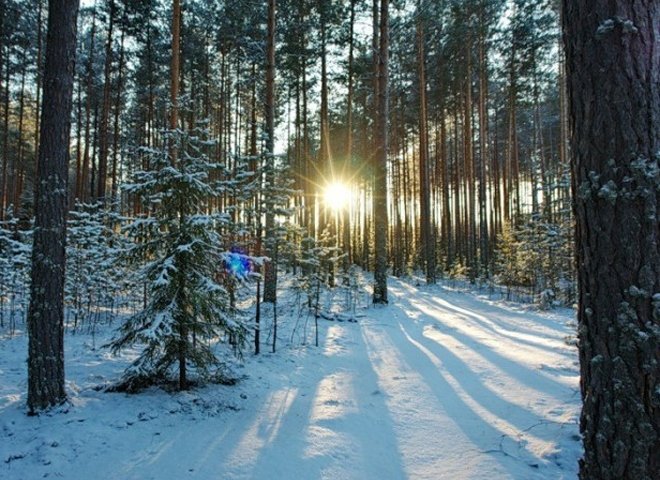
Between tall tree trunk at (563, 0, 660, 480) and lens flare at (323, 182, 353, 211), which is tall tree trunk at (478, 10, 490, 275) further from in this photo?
tall tree trunk at (563, 0, 660, 480)

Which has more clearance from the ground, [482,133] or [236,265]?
[482,133]

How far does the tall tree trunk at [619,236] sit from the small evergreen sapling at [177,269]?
377 cm

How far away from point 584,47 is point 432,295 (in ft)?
43.1

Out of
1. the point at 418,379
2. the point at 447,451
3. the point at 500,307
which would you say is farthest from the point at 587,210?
the point at 500,307

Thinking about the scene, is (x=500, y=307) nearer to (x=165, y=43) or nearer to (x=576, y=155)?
(x=576, y=155)

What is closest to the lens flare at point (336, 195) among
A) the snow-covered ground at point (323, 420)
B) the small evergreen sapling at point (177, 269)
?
the snow-covered ground at point (323, 420)

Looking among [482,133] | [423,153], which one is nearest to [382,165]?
[423,153]

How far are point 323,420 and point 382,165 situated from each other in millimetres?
9076

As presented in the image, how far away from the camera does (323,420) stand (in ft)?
13.2

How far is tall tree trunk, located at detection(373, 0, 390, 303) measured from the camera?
1164 centimetres

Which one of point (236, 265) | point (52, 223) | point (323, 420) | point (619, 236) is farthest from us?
point (236, 265)

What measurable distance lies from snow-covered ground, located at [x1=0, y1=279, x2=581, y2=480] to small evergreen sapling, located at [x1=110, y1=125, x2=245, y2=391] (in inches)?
17.9

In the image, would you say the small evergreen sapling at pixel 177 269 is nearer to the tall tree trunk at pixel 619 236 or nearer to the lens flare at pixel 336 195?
the tall tree trunk at pixel 619 236

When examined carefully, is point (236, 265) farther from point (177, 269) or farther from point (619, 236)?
point (619, 236)
